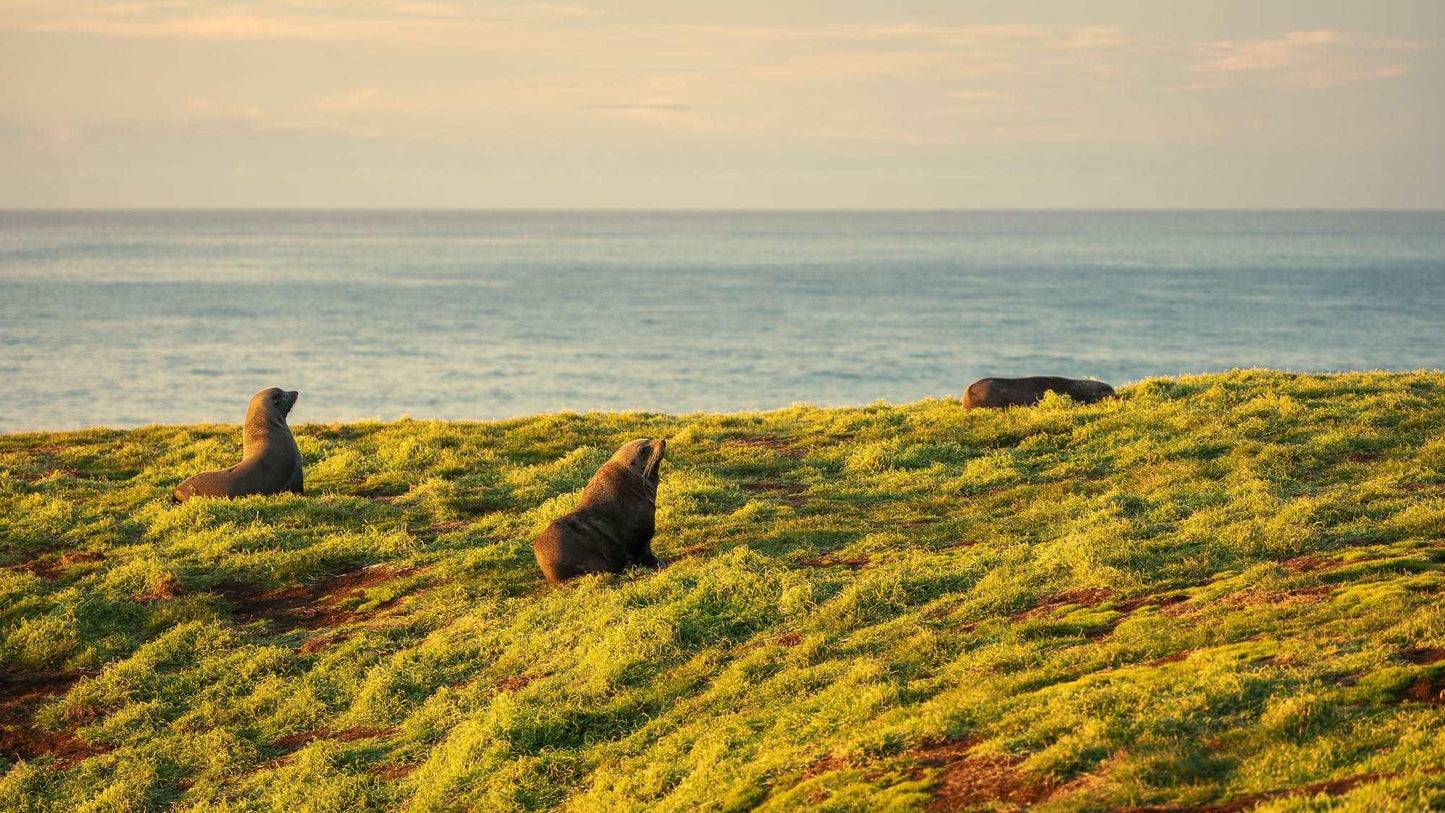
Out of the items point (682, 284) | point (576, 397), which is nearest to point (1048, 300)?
point (682, 284)

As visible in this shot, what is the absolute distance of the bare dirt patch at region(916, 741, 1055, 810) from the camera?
7.95 metres

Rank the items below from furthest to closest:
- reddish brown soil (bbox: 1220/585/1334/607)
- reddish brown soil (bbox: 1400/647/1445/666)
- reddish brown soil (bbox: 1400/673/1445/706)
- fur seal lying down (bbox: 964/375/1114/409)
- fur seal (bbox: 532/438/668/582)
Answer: fur seal lying down (bbox: 964/375/1114/409) → fur seal (bbox: 532/438/668/582) → reddish brown soil (bbox: 1220/585/1334/607) → reddish brown soil (bbox: 1400/647/1445/666) → reddish brown soil (bbox: 1400/673/1445/706)

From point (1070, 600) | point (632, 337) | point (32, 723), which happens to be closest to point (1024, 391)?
point (1070, 600)

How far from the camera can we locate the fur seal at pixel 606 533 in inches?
598

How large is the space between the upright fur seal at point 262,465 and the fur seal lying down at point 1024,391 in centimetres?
1273

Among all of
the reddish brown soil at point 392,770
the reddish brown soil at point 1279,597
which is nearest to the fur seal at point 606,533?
the reddish brown soil at point 392,770

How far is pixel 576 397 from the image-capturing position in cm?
7012

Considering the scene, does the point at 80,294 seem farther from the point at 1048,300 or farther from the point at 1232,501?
the point at 1232,501

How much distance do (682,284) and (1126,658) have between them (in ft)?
496

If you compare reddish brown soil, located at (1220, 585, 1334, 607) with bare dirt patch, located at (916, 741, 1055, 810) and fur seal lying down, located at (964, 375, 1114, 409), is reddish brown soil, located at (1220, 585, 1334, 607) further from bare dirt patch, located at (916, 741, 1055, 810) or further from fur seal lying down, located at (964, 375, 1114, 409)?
fur seal lying down, located at (964, 375, 1114, 409)

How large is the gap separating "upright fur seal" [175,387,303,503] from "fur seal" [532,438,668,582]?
7.15 meters

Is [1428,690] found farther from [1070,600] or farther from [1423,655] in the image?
[1070,600]

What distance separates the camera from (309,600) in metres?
16.1

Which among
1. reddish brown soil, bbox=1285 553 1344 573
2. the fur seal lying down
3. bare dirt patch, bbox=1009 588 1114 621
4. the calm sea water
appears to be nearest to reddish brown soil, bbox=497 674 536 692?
bare dirt patch, bbox=1009 588 1114 621
